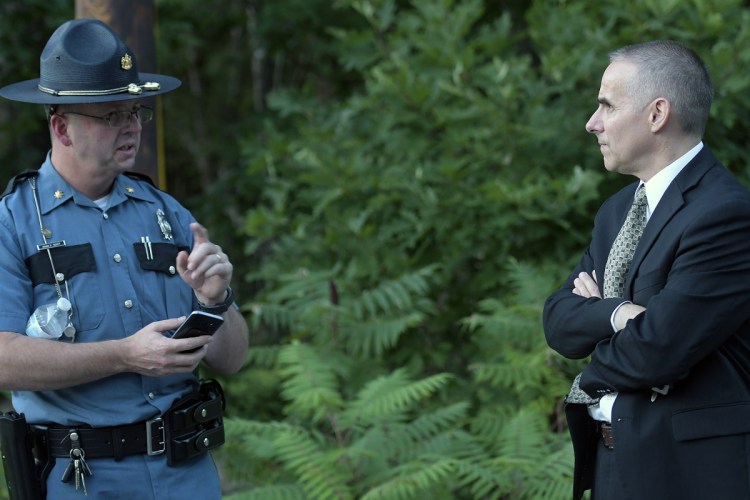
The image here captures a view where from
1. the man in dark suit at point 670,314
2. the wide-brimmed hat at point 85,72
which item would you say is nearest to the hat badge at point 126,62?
the wide-brimmed hat at point 85,72

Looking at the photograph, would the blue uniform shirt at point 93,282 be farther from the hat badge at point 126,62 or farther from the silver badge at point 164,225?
the hat badge at point 126,62

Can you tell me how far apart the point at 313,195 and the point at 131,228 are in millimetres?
3440

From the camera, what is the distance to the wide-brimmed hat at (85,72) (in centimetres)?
286

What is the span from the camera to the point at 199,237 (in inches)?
108

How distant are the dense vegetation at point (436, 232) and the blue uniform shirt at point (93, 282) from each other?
164cm

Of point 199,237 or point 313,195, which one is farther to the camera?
point 313,195

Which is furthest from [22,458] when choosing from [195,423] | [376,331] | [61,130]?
[376,331]

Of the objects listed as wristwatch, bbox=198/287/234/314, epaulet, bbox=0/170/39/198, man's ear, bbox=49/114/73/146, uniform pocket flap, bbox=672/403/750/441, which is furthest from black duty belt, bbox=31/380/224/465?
uniform pocket flap, bbox=672/403/750/441

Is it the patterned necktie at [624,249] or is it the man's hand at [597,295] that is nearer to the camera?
the man's hand at [597,295]

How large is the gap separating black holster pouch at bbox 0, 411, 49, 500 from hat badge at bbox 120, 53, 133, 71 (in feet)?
3.65

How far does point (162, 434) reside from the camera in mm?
2881

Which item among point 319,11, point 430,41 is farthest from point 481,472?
point 319,11

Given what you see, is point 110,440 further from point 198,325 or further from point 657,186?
point 657,186

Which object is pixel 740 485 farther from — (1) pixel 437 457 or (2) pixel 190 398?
(1) pixel 437 457
